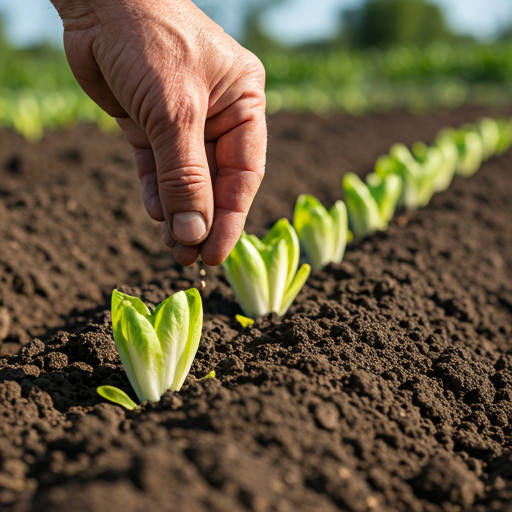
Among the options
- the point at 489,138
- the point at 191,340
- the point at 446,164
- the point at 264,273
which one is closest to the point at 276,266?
the point at 264,273

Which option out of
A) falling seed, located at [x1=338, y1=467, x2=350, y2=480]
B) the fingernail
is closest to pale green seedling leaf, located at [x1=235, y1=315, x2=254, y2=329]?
the fingernail

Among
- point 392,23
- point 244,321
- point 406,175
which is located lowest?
point 244,321

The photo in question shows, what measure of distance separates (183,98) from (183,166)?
238 millimetres

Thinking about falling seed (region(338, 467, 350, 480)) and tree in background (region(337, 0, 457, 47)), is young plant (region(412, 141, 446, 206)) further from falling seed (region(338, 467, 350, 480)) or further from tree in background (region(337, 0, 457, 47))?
tree in background (region(337, 0, 457, 47))

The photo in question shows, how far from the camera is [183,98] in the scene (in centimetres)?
184

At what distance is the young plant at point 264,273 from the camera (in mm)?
2541

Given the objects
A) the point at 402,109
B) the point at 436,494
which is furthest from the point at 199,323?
the point at 402,109

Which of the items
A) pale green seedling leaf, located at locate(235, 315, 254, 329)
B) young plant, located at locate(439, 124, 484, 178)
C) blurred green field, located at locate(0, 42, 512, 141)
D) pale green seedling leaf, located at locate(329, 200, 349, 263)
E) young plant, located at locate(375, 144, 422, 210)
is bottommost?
pale green seedling leaf, located at locate(235, 315, 254, 329)

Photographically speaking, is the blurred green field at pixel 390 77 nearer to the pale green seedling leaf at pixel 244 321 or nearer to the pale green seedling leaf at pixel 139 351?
the pale green seedling leaf at pixel 244 321

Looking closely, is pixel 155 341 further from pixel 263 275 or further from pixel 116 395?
pixel 263 275

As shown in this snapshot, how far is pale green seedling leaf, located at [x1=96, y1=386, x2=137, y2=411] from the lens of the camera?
1.81 metres

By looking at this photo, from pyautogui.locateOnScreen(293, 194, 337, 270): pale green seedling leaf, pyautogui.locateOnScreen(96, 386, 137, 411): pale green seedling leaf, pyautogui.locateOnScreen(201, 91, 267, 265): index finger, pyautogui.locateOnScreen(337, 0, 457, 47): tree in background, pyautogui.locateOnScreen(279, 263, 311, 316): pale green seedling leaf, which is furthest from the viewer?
pyautogui.locateOnScreen(337, 0, 457, 47): tree in background

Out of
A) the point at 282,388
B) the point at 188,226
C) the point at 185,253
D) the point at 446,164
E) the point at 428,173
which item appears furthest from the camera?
the point at 446,164

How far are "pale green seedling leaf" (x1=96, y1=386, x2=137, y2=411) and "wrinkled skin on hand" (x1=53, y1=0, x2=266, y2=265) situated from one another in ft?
1.80
